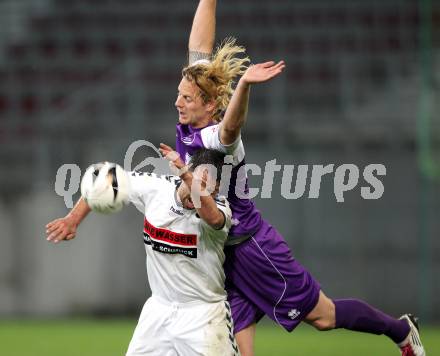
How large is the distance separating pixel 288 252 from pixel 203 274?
24.3 inches

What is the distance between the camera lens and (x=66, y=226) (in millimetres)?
4473

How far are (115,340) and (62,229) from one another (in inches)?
146

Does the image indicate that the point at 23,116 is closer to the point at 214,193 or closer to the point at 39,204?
the point at 39,204

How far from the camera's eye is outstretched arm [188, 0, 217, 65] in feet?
17.0

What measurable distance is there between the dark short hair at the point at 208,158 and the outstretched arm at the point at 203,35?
0.83 metres

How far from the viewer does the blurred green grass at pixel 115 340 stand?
7363 millimetres

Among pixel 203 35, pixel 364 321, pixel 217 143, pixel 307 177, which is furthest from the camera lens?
pixel 307 177

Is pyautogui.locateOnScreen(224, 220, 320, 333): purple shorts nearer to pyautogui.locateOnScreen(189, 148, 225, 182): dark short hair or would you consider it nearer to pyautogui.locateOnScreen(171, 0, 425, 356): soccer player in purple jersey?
pyautogui.locateOnScreen(171, 0, 425, 356): soccer player in purple jersey

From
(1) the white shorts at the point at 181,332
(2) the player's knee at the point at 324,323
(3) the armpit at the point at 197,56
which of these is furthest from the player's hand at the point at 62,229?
(2) the player's knee at the point at 324,323

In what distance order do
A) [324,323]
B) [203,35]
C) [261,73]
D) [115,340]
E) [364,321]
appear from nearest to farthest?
[261,73] → [324,323] → [364,321] → [203,35] → [115,340]

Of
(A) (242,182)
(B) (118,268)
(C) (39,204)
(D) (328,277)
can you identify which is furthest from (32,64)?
(A) (242,182)

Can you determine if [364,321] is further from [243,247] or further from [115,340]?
[115,340]

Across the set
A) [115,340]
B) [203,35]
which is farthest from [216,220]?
[115,340]

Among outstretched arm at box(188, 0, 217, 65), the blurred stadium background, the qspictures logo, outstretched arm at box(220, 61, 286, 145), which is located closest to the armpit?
outstretched arm at box(188, 0, 217, 65)
